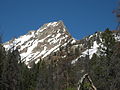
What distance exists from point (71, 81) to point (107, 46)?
21303 mm

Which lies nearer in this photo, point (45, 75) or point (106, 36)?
point (106, 36)

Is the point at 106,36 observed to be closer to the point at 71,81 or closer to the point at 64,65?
the point at 64,65

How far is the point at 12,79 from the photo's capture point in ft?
133

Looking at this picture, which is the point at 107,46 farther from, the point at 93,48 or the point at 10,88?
Result: the point at 93,48

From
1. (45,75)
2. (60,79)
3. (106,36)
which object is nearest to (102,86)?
(106,36)

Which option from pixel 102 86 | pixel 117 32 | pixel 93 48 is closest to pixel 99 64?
pixel 102 86

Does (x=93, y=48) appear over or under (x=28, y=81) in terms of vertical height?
over

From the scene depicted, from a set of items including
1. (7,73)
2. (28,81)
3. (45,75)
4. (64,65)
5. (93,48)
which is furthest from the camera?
(93,48)

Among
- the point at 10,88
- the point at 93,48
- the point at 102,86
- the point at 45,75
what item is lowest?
the point at 102,86

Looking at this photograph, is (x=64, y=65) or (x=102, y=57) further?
(x=64, y=65)

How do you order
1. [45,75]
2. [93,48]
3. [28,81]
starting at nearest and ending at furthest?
[28,81] < [45,75] < [93,48]

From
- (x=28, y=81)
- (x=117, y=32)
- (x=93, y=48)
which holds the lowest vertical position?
(x=117, y=32)

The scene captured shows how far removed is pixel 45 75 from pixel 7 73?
38.6 metres

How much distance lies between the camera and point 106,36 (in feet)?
99.6
